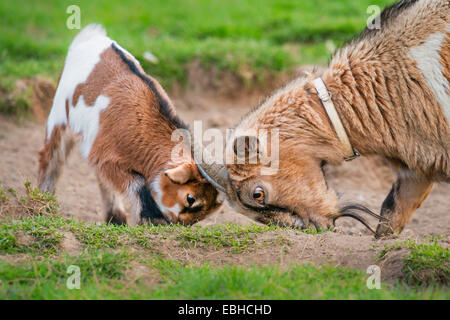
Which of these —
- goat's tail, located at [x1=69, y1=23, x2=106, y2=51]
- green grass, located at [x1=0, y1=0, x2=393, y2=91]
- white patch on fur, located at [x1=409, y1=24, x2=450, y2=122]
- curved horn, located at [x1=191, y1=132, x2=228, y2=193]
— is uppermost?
green grass, located at [x1=0, y1=0, x2=393, y2=91]

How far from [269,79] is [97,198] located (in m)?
3.97

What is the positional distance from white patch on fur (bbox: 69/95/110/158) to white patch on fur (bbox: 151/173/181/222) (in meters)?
0.89

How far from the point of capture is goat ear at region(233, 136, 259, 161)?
4.82 metres

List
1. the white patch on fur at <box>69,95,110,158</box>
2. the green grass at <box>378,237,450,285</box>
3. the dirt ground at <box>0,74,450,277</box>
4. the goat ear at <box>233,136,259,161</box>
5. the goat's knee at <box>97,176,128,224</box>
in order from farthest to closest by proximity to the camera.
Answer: the goat's knee at <box>97,176,128,224</box>, the white patch on fur at <box>69,95,110,158</box>, the goat ear at <box>233,136,259,161</box>, the dirt ground at <box>0,74,450,277</box>, the green grass at <box>378,237,450,285</box>

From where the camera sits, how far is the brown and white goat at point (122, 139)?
562cm

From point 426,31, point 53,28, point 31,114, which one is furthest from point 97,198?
point 53,28

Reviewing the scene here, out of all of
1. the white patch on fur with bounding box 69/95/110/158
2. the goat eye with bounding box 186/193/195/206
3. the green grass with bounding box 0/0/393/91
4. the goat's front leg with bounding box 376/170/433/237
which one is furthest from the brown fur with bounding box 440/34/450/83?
the green grass with bounding box 0/0/393/91

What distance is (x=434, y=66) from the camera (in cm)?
480

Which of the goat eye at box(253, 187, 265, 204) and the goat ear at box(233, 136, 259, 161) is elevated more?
the goat ear at box(233, 136, 259, 161)

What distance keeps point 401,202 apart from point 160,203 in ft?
7.71

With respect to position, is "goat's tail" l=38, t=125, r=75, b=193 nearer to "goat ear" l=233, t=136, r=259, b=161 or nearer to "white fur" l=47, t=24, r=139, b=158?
"white fur" l=47, t=24, r=139, b=158

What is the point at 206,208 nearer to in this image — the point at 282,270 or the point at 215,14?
the point at 282,270

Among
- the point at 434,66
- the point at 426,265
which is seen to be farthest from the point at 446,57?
the point at 426,265

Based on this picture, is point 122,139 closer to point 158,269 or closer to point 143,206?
point 143,206
